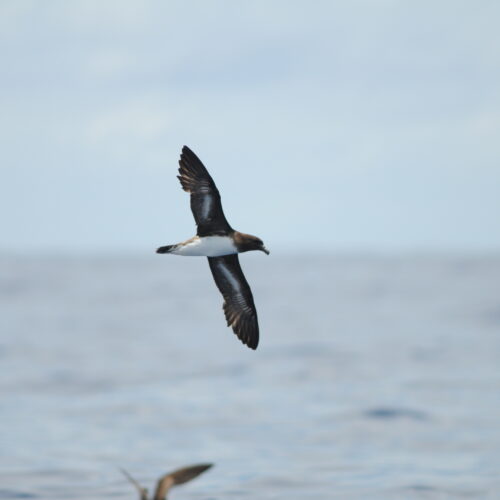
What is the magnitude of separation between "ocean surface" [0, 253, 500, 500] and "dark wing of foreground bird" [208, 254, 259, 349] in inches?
540

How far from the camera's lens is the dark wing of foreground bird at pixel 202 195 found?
42.5 ft

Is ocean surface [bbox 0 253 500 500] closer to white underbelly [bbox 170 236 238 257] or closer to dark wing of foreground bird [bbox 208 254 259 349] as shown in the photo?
dark wing of foreground bird [bbox 208 254 259 349]

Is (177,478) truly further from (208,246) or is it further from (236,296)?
(236,296)

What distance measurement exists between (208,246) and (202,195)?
0.90m

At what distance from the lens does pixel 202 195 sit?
13.2m

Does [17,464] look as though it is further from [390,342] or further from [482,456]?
[390,342]

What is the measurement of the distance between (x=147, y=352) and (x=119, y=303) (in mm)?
48899

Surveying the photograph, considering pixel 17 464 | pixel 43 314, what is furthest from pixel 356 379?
pixel 43 314

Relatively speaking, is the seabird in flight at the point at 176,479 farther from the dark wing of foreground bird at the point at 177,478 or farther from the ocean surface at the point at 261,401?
the ocean surface at the point at 261,401

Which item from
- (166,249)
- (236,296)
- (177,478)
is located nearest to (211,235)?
(166,249)

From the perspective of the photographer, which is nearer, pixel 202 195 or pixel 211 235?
pixel 211 235

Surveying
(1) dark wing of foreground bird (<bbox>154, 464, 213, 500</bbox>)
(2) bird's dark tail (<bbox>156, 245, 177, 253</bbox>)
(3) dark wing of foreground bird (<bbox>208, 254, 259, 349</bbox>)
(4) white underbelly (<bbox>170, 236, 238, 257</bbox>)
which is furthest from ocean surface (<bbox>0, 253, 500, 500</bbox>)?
(1) dark wing of foreground bird (<bbox>154, 464, 213, 500</bbox>)

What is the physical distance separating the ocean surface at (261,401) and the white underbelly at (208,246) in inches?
632

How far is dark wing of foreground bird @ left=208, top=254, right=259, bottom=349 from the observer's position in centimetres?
1430
